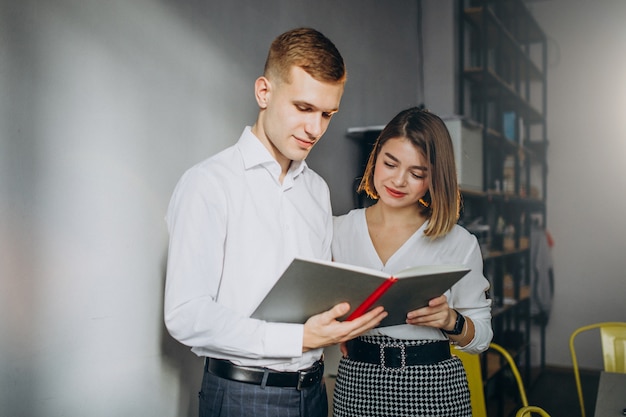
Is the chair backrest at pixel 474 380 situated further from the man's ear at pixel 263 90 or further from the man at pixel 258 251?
the man's ear at pixel 263 90

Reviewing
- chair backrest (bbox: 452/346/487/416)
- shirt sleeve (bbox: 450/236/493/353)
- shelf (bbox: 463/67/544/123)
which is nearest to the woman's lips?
shirt sleeve (bbox: 450/236/493/353)

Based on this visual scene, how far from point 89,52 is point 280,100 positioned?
443mm

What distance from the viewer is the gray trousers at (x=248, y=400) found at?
3.92 ft

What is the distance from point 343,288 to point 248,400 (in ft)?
1.14

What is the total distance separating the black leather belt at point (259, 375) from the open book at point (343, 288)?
0.13m

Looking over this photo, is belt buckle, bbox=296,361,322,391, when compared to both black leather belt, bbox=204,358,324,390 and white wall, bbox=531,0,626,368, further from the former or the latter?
white wall, bbox=531,0,626,368

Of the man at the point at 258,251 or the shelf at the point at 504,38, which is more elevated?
the shelf at the point at 504,38

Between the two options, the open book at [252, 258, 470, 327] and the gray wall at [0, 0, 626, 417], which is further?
the gray wall at [0, 0, 626, 417]

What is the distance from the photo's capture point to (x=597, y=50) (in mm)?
4613

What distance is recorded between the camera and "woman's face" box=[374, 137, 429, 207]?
4.87 ft

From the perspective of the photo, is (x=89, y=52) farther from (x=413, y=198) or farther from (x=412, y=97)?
(x=412, y=97)

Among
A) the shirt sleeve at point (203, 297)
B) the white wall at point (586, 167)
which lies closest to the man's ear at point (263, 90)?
the shirt sleeve at point (203, 297)

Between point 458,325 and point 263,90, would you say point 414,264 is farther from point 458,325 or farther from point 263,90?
point 263,90

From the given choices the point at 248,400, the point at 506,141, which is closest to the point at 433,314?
the point at 248,400
